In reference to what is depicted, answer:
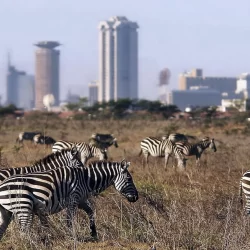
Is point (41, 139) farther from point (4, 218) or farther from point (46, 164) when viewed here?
point (4, 218)

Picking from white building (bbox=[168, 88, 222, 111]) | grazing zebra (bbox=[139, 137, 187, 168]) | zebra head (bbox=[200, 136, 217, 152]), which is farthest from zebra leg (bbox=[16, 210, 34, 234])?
white building (bbox=[168, 88, 222, 111])

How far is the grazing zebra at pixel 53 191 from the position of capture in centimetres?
1019

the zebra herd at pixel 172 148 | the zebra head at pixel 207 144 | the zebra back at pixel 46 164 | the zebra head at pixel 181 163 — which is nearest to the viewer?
the zebra back at pixel 46 164

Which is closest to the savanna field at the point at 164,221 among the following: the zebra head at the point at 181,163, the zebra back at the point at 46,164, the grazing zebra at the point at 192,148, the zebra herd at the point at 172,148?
the zebra back at the point at 46,164

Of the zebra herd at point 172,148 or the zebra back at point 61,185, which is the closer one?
the zebra back at point 61,185

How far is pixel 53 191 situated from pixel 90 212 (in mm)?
657

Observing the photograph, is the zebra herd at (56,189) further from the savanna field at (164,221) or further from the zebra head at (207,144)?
the zebra head at (207,144)

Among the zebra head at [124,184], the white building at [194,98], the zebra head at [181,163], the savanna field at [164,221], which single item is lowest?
the white building at [194,98]

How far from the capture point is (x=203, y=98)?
193750 millimetres

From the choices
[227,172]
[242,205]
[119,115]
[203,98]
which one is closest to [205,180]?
[227,172]

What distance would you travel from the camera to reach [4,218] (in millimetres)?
10375

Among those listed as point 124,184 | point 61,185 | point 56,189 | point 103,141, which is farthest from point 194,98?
point 56,189

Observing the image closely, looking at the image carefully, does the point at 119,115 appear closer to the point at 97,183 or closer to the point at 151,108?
the point at 151,108

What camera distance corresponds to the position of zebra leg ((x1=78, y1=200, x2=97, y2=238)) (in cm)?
1074
